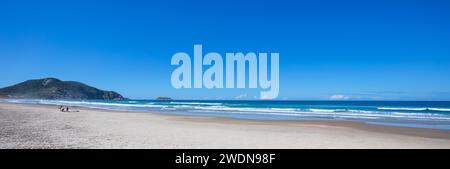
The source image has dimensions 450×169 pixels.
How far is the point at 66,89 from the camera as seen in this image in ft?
534

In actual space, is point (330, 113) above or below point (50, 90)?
below

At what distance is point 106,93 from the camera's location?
7608 inches

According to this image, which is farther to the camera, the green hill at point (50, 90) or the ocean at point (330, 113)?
the green hill at point (50, 90)

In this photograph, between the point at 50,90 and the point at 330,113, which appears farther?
the point at 50,90

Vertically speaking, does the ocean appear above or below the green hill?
below

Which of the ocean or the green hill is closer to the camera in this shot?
the ocean

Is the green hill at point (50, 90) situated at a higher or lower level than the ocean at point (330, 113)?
higher

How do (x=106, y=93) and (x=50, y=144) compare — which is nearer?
(x=50, y=144)
